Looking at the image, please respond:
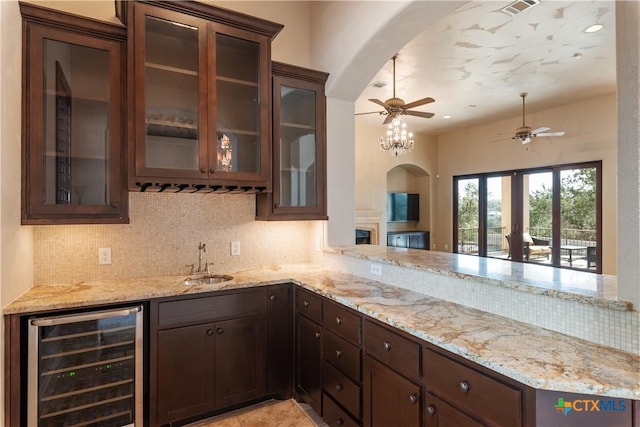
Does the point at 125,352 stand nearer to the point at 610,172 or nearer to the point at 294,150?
the point at 294,150

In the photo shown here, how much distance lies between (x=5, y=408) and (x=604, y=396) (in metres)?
2.69

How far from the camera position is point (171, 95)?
2373 mm

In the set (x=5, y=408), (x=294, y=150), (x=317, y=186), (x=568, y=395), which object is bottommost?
(x=5, y=408)

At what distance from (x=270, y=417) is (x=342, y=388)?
0.72m

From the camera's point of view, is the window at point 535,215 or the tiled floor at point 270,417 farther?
the window at point 535,215

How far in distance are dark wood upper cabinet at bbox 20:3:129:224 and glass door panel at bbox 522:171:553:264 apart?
738cm

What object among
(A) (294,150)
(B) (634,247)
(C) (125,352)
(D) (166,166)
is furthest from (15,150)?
(B) (634,247)

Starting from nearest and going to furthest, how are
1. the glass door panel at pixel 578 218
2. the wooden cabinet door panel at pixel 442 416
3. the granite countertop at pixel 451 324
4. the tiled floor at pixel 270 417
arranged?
the granite countertop at pixel 451 324
the wooden cabinet door panel at pixel 442 416
the tiled floor at pixel 270 417
the glass door panel at pixel 578 218

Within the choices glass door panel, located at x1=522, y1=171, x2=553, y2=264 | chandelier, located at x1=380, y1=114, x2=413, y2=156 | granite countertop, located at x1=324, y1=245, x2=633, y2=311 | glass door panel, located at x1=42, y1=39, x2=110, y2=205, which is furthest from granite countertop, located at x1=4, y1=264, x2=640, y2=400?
glass door panel, located at x1=522, y1=171, x2=553, y2=264

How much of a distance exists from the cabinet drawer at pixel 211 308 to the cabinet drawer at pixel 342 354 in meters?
0.58

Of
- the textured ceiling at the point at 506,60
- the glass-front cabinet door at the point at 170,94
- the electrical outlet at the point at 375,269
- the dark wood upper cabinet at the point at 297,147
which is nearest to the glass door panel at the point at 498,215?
the textured ceiling at the point at 506,60

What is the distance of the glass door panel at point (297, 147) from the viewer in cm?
286

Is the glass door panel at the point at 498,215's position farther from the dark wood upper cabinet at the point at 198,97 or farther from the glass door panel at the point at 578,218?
the dark wood upper cabinet at the point at 198,97

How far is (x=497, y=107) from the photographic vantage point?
6535 millimetres
